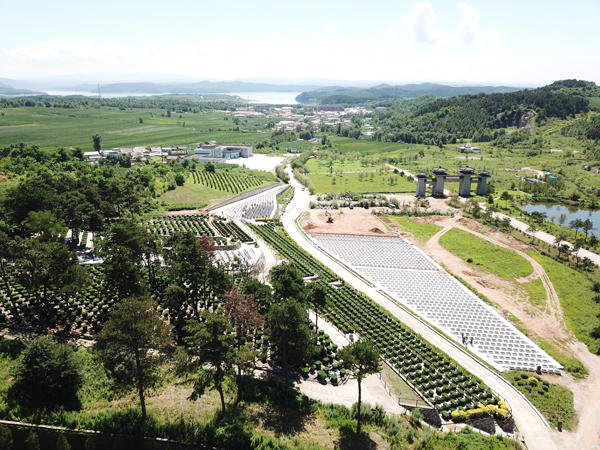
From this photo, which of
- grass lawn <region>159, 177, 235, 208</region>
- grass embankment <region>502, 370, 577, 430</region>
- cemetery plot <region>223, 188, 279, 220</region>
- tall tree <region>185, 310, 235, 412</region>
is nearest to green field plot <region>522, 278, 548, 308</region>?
grass embankment <region>502, 370, 577, 430</region>

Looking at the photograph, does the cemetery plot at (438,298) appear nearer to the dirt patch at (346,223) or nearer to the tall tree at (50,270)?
the dirt patch at (346,223)

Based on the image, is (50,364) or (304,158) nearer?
(50,364)

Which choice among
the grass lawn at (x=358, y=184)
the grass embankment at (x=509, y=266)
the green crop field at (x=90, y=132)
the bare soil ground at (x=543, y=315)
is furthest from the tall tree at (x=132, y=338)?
the green crop field at (x=90, y=132)

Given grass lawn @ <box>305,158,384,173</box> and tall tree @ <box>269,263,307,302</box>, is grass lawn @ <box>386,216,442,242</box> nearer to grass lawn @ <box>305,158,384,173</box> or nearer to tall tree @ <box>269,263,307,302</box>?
tall tree @ <box>269,263,307,302</box>

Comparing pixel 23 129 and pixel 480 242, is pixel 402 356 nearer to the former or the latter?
pixel 480 242

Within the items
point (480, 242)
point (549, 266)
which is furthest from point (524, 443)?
point (480, 242)

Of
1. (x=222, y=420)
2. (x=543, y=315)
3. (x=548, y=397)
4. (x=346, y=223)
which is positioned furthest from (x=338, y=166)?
(x=222, y=420)
